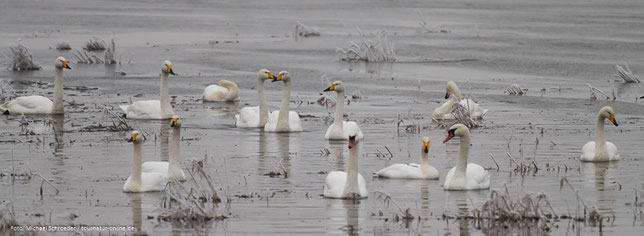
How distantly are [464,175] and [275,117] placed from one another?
20.8 feet

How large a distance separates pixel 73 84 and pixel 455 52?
12.8 meters

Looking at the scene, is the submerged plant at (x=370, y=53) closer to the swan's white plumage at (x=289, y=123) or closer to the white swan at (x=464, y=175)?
the swan's white plumage at (x=289, y=123)

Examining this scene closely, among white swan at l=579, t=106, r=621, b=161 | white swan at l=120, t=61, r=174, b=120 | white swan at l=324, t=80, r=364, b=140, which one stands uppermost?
white swan at l=120, t=61, r=174, b=120

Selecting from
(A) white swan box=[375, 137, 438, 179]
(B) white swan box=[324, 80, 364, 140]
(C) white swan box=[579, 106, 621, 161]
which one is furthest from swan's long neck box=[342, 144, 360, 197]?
(B) white swan box=[324, 80, 364, 140]

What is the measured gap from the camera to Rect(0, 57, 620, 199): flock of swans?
13141 millimetres

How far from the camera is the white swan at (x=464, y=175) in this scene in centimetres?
1368

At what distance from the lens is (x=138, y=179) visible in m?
13.2

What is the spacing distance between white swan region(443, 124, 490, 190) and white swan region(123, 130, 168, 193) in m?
3.07

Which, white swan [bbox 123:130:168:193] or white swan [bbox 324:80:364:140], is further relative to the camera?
white swan [bbox 324:80:364:140]

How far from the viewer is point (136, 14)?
52.4 meters

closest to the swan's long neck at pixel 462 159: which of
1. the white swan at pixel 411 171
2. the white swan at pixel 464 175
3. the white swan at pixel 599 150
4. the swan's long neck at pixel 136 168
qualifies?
the white swan at pixel 464 175

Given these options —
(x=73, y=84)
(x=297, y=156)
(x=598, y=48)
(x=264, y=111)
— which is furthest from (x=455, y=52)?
(x=297, y=156)

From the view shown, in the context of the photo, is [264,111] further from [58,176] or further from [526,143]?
[58,176]

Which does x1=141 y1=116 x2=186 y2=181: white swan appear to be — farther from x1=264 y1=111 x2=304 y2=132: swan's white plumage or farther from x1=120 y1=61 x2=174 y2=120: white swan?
x1=120 y1=61 x2=174 y2=120: white swan
